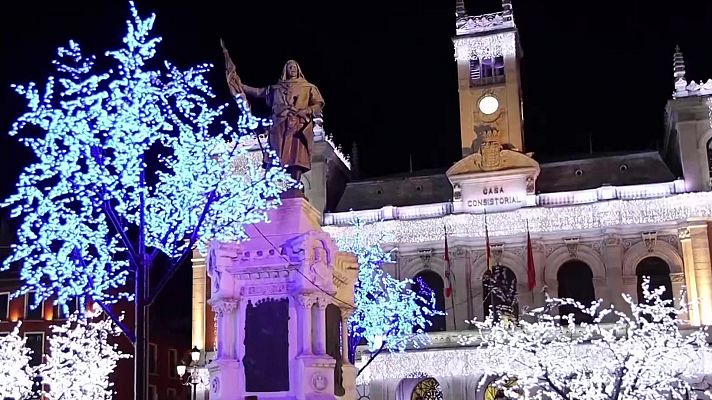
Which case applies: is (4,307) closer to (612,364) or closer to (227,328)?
(612,364)

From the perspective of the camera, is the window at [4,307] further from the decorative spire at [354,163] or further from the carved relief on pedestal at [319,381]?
the carved relief on pedestal at [319,381]

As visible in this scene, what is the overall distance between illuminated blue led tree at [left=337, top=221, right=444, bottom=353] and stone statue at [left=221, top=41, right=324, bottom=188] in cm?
1814

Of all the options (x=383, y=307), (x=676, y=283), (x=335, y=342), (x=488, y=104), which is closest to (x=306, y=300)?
(x=335, y=342)

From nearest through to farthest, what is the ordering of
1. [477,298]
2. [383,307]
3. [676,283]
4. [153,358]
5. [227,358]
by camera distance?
[227,358] < [383,307] < [676,283] < [477,298] < [153,358]

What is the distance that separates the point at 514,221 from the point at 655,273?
21.1 feet

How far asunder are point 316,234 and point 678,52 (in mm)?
31049

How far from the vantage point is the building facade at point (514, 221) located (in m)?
40.6

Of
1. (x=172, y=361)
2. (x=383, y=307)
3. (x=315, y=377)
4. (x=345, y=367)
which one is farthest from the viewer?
(x=172, y=361)

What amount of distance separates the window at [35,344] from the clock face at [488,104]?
2547cm

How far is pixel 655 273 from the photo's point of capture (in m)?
41.0

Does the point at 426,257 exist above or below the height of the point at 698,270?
above

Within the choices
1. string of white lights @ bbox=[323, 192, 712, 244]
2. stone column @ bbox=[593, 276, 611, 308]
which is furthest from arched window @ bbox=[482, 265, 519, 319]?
stone column @ bbox=[593, 276, 611, 308]

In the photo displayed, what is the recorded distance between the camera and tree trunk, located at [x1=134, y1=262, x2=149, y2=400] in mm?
15422

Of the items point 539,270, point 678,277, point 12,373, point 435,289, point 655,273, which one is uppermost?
point 539,270
